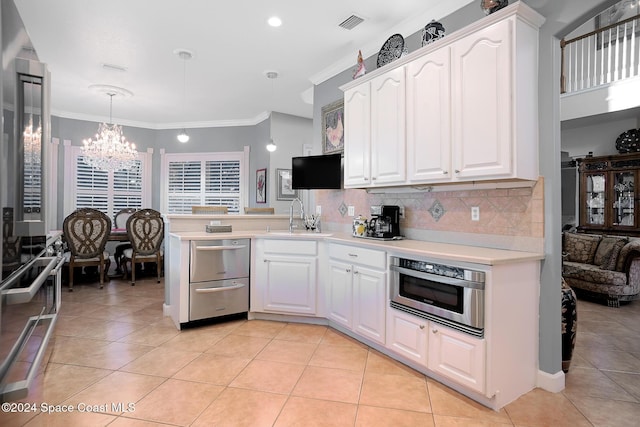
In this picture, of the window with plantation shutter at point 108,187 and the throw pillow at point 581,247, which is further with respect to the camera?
the window with plantation shutter at point 108,187

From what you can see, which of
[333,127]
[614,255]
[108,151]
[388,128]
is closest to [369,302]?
[388,128]

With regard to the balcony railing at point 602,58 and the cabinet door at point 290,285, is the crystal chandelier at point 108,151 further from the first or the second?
the balcony railing at point 602,58

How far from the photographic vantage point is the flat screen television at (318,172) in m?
3.96

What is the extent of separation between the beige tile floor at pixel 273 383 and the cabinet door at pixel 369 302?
7.6 inches

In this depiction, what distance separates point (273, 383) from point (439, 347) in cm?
114

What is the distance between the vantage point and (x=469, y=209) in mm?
2754

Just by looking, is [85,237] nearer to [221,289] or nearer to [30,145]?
[221,289]

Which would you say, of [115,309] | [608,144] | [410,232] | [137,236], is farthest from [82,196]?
[608,144]

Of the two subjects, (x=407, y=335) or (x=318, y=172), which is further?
(x=318, y=172)

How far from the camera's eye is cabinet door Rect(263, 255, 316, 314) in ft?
11.5

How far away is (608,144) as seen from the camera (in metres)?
6.27

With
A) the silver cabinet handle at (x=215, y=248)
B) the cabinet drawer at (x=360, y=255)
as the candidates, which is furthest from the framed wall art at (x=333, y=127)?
the silver cabinet handle at (x=215, y=248)

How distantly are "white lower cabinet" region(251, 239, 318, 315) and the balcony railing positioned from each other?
17.7 ft

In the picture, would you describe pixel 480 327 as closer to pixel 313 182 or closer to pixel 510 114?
pixel 510 114
